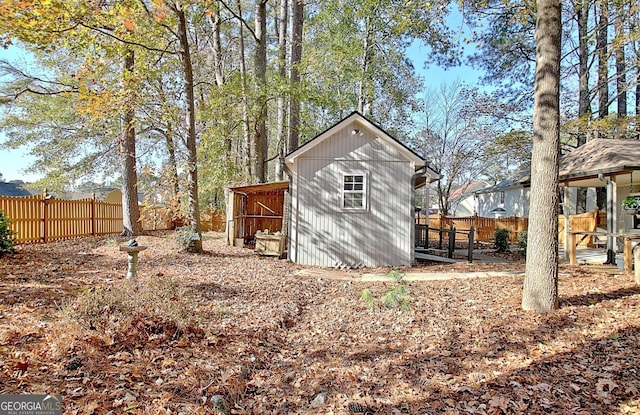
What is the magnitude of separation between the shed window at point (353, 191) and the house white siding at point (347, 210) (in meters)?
0.12

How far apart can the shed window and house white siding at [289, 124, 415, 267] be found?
0.40 feet

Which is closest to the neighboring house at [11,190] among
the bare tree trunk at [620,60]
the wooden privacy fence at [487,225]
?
the wooden privacy fence at [487,225]

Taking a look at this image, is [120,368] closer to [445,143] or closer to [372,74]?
[372,74]

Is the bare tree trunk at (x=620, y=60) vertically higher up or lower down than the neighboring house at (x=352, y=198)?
higher up

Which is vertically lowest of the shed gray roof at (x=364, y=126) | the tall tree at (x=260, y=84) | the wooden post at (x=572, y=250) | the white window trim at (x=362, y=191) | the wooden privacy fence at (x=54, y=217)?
the wooden post at (x=572, y=250)

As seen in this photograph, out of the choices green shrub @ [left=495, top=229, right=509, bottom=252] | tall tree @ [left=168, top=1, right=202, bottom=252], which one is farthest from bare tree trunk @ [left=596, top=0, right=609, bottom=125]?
tall tree @ [left=168, top=1, right=202, bottom=252]

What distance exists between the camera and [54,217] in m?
12.2

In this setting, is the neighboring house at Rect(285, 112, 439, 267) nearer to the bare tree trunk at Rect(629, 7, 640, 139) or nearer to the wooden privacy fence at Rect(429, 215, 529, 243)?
the bare tree trunk at Rect(629, 7, 640, 139)

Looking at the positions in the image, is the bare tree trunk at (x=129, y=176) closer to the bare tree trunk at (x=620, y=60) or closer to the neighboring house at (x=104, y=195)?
the neighboring house at (x=104, y=195)

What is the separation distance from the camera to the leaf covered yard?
319cm

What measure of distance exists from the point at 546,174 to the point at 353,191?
5.75m

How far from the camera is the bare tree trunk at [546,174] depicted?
5426 mm

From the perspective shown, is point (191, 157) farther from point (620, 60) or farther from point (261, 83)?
point (620, 60)

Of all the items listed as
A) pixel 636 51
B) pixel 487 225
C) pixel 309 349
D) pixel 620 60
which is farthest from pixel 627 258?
pixel 487 225
